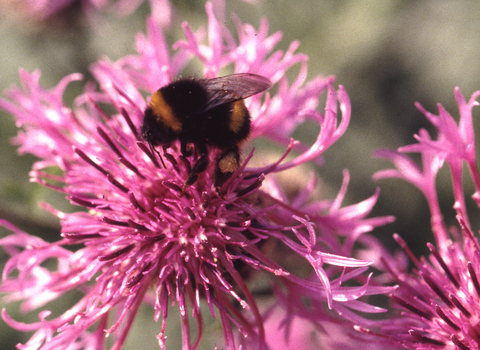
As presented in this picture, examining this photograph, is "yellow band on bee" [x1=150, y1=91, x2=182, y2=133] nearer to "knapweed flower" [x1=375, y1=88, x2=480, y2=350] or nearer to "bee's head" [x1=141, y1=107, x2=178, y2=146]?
"bee's head" [x1=141, y1=107, x2=178, y2=146]

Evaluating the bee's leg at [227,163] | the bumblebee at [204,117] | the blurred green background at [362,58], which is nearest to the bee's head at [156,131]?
the bumblebee at [204,117]

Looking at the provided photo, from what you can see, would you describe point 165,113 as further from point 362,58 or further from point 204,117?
point 362,58

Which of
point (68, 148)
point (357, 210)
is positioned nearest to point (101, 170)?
point (68, 148)

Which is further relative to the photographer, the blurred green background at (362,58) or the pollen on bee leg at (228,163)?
the blurred green background at (362,58)

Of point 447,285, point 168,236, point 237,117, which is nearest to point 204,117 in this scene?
point 237,117

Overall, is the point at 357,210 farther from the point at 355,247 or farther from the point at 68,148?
the point at 68,148

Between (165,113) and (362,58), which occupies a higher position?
(165,113)

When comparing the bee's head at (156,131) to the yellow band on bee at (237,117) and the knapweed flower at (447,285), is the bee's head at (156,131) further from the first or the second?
the knapweed flower at (447,285)
